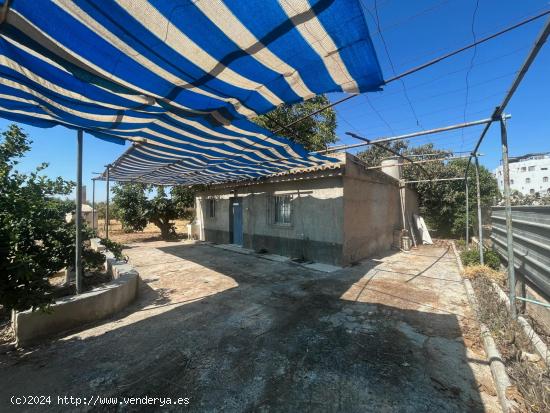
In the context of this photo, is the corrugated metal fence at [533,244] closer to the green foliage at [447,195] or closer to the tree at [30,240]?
the tree at [30,240]

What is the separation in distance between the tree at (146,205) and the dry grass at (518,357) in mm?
14646

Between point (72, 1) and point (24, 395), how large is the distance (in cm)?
367

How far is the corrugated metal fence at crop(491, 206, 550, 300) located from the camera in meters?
3.78

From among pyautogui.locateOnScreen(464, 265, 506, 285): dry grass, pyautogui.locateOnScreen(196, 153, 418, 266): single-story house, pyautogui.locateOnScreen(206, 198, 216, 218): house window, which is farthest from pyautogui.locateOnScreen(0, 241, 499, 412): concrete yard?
pyautogui.locateOnScreen(206, 198, 216, 218): house window

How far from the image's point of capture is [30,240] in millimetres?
3883

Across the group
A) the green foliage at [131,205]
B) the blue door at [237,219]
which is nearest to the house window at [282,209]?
the blue door at [237,219]

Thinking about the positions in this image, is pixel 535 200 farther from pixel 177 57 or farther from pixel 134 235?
pixel 134 235

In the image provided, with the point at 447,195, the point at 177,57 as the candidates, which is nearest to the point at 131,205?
the point at 177,57

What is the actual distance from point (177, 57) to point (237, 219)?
34.5 feet

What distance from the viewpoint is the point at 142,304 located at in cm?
517

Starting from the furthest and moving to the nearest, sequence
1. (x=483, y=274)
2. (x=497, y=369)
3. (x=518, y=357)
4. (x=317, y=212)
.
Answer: (x=317, y=212) → (x=483, y=274) → (x=518, y=357) → (x=497, y=369)

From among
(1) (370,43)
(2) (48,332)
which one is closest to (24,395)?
(2) (48,332)

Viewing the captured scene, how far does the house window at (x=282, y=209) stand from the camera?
989 centimetres

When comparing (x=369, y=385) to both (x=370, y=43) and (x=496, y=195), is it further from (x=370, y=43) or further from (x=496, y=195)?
(x=496, y=195)
